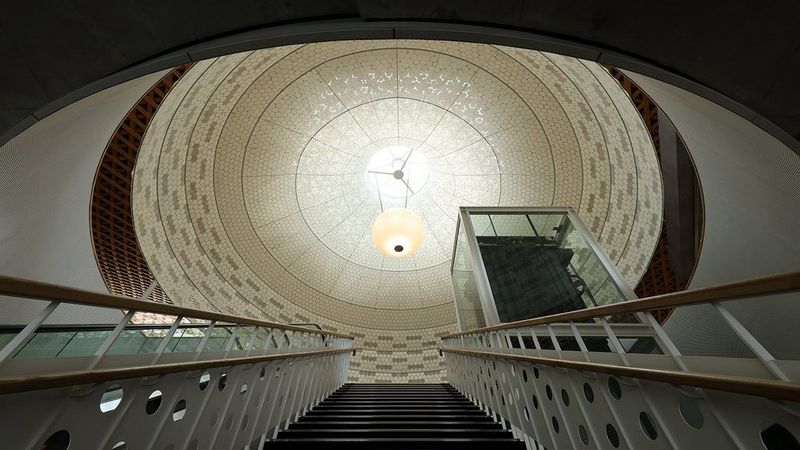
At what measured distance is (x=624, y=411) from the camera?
1538 mm

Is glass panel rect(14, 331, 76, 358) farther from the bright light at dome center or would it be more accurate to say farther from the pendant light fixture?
the bright light at dome center

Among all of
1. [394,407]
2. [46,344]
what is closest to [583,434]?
[394,407]

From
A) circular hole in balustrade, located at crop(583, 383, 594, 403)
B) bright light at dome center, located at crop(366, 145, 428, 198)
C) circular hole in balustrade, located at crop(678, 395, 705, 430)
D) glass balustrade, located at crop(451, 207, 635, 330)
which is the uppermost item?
bright light at dome center, located at crop(366, 145, 428, 198)

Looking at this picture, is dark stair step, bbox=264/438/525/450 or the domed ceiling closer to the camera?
dark stair step, bbox=264/438/525/450

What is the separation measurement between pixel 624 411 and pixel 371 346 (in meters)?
11.1

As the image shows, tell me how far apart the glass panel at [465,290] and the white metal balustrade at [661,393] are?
327 cm

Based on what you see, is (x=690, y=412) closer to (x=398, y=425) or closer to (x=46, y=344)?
(x=398, y=425)

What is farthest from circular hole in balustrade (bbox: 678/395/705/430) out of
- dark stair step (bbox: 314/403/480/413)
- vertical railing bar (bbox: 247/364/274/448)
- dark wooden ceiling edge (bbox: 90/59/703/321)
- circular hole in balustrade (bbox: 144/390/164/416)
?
dark wooden ceiling edge (bbox: 90/59/703/321)

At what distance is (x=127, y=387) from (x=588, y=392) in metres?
2.26

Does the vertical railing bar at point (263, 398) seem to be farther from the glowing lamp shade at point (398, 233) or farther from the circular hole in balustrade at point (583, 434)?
the glowing lamp shade at point (398, 233)

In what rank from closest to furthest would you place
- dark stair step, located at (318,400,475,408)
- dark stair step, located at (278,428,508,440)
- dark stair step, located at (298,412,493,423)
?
dark stair step, located at (278,428,508,440), dark stair step, located at (298,412,493,423), dark stair step, located at (318,400,475,408)

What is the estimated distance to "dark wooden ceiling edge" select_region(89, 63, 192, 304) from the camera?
618 centimetres

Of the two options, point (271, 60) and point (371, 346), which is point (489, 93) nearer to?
point (271, 60)

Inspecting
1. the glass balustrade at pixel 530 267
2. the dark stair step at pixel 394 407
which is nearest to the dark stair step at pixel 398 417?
the dark stair step at pixel 394 407
